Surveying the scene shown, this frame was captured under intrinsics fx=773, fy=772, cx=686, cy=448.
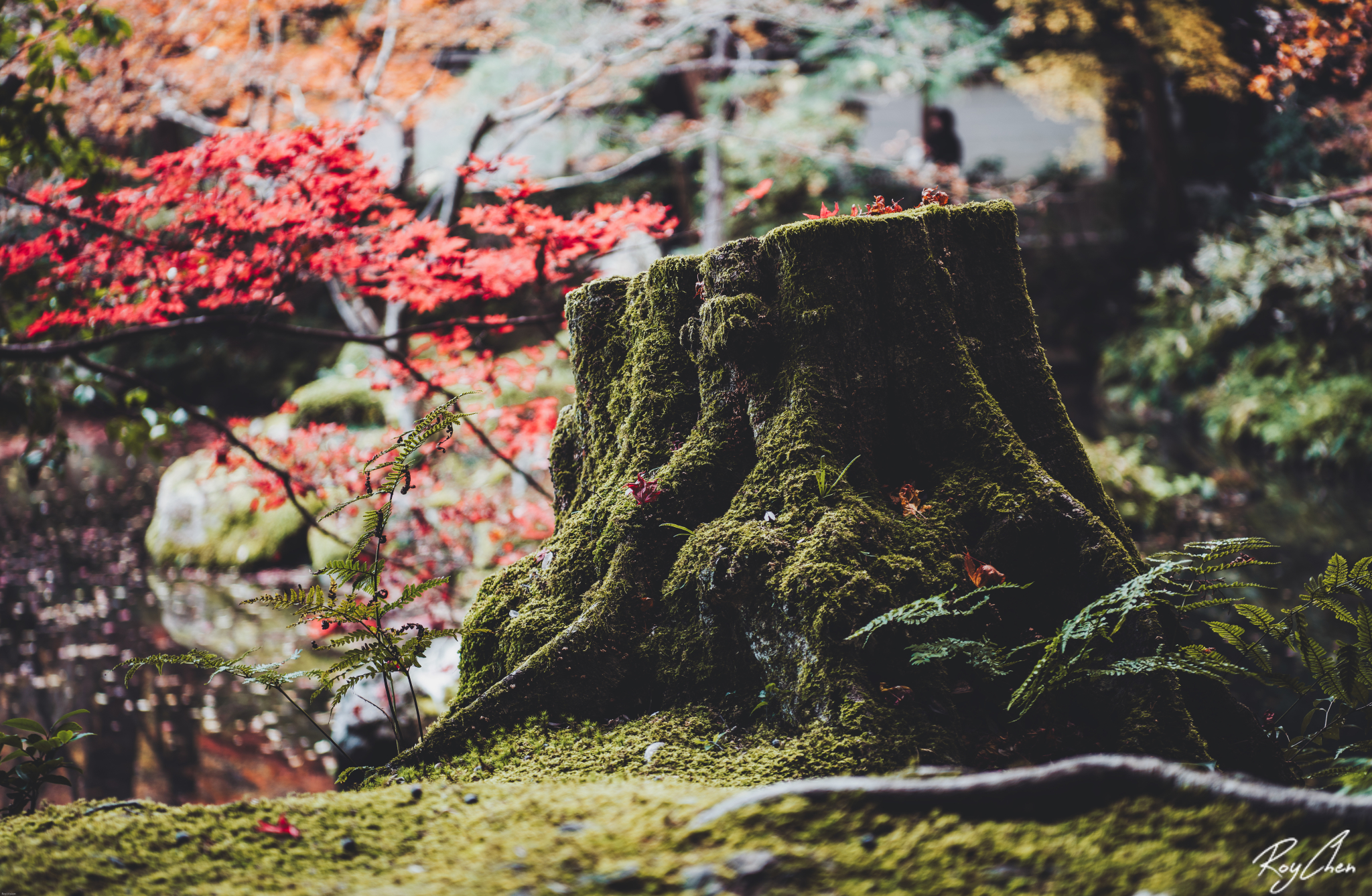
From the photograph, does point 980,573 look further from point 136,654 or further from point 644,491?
point 136,654

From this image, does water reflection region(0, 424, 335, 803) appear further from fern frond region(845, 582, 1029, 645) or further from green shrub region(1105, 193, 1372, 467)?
green shrub region(1105, 193, 1372, 467)

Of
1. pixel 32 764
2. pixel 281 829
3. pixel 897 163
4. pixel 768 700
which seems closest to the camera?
pixel 281 829

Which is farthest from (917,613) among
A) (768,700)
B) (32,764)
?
(32,764)

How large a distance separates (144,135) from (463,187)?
13645 mm

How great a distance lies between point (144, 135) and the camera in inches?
655

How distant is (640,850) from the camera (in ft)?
5.29

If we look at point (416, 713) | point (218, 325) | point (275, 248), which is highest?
point (275, 248)

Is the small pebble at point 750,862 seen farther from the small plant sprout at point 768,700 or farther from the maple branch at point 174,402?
the maple branch at point 174,402

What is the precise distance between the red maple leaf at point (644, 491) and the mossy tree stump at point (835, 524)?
4 centimetres

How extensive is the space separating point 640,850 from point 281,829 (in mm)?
943

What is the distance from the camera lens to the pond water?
5531 millimetres

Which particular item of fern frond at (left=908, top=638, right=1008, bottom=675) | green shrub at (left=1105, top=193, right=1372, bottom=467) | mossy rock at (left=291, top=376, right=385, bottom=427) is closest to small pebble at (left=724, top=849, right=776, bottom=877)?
fern frond at (left=908, top=638, right=1008, bottom=675)

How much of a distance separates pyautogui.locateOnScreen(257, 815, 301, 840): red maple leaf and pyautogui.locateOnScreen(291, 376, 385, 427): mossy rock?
1155cm

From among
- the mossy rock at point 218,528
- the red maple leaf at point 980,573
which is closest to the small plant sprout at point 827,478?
the red maple leaf at point 980,573
